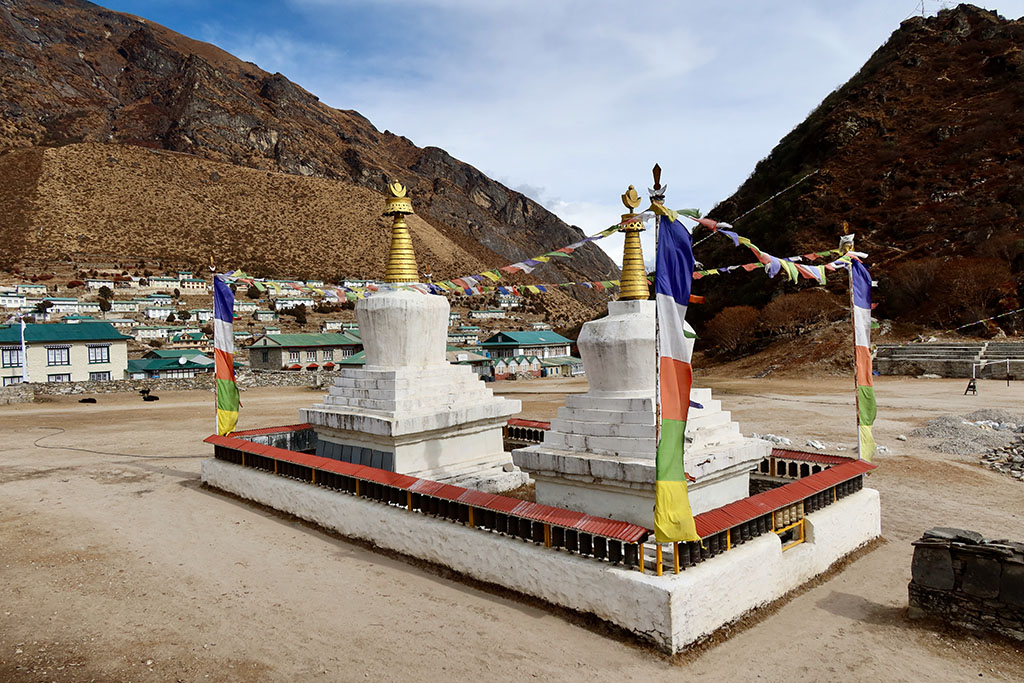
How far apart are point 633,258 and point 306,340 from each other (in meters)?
49.2

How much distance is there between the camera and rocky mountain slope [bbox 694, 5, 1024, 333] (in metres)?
45.4

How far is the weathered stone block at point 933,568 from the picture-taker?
6230mm

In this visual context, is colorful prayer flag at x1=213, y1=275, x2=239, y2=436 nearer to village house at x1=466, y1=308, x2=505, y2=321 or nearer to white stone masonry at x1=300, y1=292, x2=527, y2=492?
white stone masonry at x1=300, y1=292, x2=527, y2=492

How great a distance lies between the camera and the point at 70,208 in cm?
9556

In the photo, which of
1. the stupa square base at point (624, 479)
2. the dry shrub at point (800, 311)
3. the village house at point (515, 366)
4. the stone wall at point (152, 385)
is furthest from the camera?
the village house at point (515, 366)

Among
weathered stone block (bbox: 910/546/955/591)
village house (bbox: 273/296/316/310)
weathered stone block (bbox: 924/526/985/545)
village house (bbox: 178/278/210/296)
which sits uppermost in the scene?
village house (bbox: 178/278/210/296)

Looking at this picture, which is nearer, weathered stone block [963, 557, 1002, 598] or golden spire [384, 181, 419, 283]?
weathered stone block [963, 557, 1002, 598]

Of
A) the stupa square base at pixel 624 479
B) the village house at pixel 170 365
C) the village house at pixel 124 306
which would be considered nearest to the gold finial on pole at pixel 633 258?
the stupa square base at pixel 624 479

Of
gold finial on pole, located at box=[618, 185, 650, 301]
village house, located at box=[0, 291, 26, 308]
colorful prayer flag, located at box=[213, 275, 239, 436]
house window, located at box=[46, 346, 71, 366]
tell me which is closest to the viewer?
gold finial on pole, located at box=[618, 185, 650, 301]

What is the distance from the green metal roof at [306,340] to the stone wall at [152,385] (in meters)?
8.05

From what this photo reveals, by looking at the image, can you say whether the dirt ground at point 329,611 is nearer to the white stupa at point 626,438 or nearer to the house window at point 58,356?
the white stupa at point 626,438

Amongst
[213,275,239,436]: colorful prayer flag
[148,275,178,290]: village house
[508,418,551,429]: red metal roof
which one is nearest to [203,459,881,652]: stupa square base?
[213,275,239,436]: colorful prayer flag

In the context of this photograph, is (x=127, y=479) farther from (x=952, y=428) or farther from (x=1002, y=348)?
(x=1002, y=348)

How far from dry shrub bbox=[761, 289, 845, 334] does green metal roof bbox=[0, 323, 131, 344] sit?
4891 centimetres
